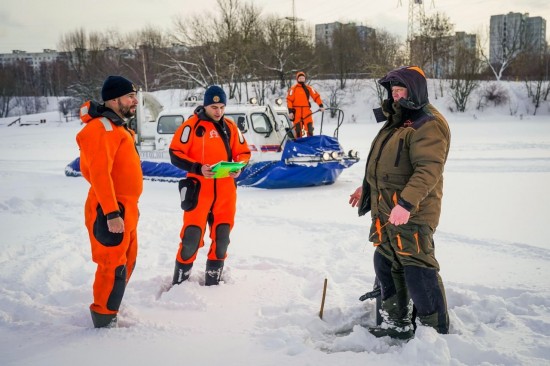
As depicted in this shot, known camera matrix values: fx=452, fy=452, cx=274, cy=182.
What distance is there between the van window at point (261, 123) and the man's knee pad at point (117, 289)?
21.1 feet

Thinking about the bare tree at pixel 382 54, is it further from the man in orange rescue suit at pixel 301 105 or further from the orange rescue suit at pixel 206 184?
the orange rescue suit at pixel 206 184

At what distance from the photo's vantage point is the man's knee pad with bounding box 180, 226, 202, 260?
3.90 metres

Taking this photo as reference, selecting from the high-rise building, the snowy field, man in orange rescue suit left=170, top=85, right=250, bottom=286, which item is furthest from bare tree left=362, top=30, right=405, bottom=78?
man in orange rescue suit left=170, top=85, right=250, bottom=286

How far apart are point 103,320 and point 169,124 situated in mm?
7750

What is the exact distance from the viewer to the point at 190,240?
390 cm

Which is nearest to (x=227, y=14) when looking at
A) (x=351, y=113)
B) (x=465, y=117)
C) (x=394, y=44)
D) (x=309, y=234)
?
(x=351, y=113)

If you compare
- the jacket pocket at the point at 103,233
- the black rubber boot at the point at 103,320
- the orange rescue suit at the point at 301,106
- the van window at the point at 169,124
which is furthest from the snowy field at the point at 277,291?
the van window at the point at 169,124

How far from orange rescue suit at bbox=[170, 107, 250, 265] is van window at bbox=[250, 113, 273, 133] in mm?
5156

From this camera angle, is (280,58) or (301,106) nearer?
(301,106)

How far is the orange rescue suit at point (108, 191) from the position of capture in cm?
295

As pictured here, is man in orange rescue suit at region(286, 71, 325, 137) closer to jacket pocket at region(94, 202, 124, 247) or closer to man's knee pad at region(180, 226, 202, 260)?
man's knee pad at region(180, 226, 202, 260)

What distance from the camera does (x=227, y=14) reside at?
34219mm

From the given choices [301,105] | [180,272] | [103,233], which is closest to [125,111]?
[103,233]

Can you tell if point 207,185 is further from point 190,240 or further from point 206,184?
point 190,240
